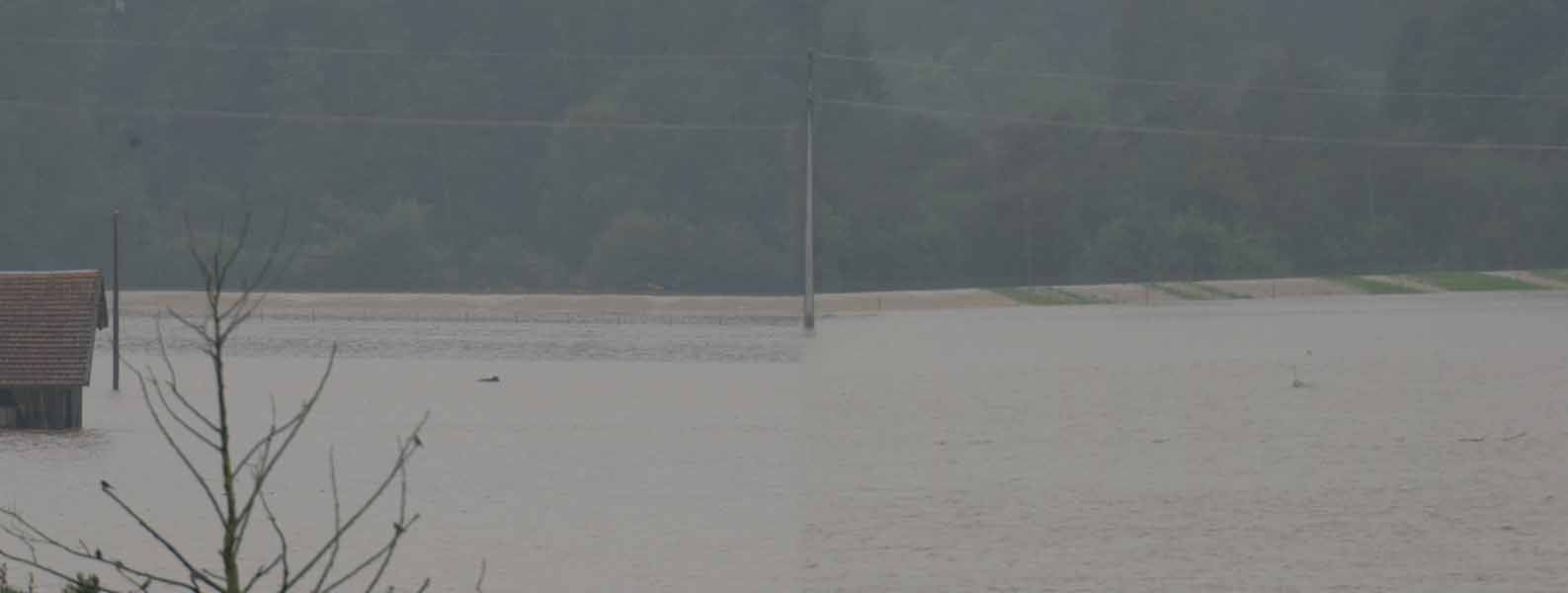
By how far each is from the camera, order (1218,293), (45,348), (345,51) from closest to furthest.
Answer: (45,348) → (1218,293) → (345,51)

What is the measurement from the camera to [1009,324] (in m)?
63.3

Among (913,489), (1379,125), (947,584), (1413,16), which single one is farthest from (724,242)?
(947,584)

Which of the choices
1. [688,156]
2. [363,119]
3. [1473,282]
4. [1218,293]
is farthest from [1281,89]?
[363,119]

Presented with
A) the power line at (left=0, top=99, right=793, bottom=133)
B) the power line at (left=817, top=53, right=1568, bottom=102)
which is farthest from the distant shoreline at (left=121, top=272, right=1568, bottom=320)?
the power line at (left=817, top=53, right=1568, bottom=102)

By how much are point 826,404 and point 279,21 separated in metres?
57.3

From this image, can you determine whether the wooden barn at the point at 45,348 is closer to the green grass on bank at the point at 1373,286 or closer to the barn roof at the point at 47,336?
the barn roof at the point at 47,336

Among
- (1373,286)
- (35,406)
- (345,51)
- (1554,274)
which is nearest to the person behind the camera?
(35,406)

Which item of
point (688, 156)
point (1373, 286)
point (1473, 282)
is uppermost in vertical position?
point (688, 156)

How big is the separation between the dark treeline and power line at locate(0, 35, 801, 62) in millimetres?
152

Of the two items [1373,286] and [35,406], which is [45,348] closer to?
[35,406]

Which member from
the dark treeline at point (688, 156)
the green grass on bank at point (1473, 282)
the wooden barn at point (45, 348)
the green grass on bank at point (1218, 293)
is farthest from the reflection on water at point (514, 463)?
the green grass on bank at point (1473, 282)

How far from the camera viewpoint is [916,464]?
2831cm

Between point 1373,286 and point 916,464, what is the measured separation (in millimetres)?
54991

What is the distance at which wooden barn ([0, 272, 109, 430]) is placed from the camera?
99.8ft
